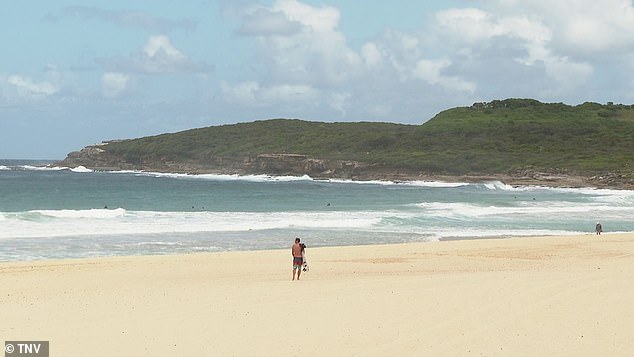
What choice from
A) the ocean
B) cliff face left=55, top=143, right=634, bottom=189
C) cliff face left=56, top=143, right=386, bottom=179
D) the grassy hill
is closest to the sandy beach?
the ocean

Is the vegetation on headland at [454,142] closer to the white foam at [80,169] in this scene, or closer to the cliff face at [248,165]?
the cliff face at [248,165]

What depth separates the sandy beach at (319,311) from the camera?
9.95 m

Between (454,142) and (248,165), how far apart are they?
35699 mm

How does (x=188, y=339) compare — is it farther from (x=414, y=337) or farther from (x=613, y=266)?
(x=613, y=266)

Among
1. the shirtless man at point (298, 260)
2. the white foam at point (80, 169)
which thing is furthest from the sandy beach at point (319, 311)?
the white foam at point (80, 169)

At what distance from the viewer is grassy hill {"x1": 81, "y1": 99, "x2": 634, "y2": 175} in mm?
105812

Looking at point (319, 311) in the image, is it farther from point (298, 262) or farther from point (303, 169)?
point (303, 169)

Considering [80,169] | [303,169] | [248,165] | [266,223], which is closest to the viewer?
[266,223]

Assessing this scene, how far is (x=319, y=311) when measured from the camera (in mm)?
12250

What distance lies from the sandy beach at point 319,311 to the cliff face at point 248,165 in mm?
91654

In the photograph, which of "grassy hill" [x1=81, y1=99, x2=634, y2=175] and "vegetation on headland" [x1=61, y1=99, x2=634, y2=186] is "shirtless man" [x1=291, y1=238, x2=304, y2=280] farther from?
"grassy hill" [x1=81, y1=99, x2=634, y2=175]

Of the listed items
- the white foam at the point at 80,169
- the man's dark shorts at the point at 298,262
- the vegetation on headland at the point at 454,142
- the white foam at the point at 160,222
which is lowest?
the white foam at the point at 160,222

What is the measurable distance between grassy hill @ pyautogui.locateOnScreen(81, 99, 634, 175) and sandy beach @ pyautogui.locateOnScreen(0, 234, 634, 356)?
270ft

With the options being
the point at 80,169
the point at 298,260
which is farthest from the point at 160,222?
the point at 80,169
